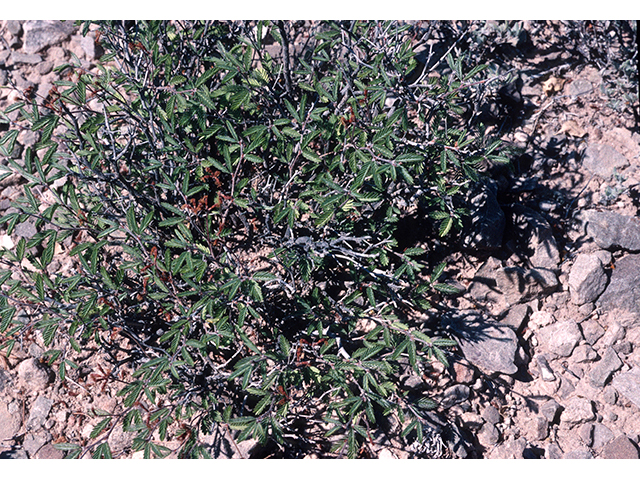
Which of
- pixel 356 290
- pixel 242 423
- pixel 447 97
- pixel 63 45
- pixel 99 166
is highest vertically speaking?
pixel 447 97

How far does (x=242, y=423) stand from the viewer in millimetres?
3246

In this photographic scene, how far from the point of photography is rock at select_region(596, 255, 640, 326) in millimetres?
3920

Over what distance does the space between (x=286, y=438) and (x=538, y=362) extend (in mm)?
1882

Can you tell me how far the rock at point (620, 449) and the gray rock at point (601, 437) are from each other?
2 centimetres

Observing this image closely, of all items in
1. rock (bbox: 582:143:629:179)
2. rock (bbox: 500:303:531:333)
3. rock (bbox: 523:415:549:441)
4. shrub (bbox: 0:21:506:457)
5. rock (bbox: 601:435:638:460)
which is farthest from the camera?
rock (bbox: 582:143:629:179)

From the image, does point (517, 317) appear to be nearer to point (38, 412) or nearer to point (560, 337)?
point (560, 337)

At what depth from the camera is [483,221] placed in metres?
3.90

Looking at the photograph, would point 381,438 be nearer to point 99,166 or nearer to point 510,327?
point 510,327

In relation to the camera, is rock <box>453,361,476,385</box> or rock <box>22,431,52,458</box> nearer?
rock <box>22,431,52,458</box>

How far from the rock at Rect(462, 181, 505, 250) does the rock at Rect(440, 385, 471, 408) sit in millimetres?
1027

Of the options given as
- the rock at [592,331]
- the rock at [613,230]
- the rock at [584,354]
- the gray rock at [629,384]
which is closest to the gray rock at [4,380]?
the rock at [584,354]

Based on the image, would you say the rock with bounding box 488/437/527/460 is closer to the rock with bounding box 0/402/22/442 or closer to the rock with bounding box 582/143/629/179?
the rock with bounding box 582/143/629/179

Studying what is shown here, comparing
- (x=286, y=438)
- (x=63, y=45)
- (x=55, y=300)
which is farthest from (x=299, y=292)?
(x=63, y=45)

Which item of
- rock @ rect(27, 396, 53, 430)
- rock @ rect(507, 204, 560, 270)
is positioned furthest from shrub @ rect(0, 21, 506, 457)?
rock @ rect(507, 204, 560, 270)
